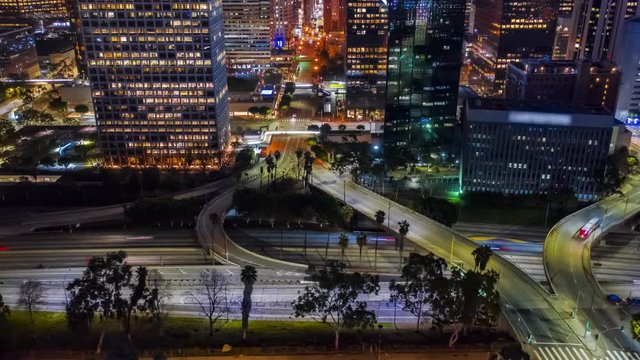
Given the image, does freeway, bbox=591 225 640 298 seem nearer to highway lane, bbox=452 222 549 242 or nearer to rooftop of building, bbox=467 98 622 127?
highway lane, bbox=452 222 549 242

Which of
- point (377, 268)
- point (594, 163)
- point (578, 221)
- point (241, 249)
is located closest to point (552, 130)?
point (594, 163)

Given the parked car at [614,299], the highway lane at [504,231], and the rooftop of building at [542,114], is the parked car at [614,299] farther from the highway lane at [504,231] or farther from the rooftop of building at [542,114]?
the rooftop of building at [542,114]

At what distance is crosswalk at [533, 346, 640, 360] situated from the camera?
8388 cm

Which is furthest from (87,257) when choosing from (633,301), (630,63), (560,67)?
(630,63)

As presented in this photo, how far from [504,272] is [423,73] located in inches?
3244

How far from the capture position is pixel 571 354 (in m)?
84.4

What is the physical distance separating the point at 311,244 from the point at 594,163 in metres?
77.9

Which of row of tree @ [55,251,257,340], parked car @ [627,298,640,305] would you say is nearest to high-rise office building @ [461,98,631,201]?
parked car @ [627,298,640,305]

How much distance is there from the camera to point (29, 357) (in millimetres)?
84125

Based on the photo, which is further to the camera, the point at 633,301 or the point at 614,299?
the point at 633,301

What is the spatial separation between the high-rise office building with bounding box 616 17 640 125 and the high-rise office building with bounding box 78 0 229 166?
5380 inches

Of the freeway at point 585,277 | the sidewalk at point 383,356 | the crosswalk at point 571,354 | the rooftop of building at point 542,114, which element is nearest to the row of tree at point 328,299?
the sidewalk at point 383,356

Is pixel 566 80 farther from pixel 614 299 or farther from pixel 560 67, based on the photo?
pixel 614 299

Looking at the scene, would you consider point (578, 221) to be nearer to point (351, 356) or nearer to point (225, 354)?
point (351, 356)
